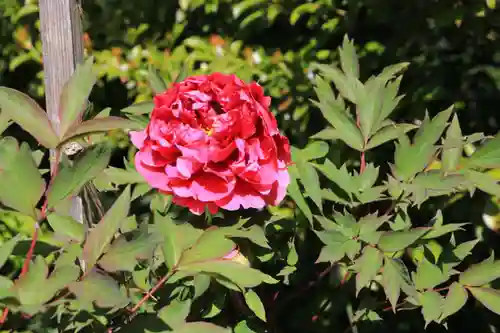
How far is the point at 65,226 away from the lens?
102 cm

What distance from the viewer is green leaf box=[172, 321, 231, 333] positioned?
3.12 feet

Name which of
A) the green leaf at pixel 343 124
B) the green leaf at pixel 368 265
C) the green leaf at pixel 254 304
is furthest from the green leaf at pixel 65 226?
the green leaf at pixel 343 124

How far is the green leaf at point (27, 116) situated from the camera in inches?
38.1

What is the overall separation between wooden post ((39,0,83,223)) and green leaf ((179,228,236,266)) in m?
0.45

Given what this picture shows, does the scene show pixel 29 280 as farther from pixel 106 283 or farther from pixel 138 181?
pixel 138 181

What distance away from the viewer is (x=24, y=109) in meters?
0.98

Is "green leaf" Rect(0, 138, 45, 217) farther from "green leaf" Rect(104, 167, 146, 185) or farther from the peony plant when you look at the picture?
"green leaf" Rect(104, 167, 146, 185)

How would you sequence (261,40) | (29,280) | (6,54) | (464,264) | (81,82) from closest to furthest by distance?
(29,280), (81,82), (464,264), (261,40), (6,54)

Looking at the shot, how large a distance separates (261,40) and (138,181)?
4.50 feet

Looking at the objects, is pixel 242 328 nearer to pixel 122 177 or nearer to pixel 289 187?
pixel 289 187

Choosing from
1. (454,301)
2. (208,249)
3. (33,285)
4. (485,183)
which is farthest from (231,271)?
(485,183)

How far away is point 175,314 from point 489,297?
600mm

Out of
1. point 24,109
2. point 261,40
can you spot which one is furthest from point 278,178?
point 261,40

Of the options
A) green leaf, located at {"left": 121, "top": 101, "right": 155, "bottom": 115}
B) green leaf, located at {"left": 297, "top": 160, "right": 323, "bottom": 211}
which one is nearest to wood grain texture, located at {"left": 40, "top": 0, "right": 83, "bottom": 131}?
green leaf, located at {"left": 121, "top": 101, "right": 155, "bottom": 115}
